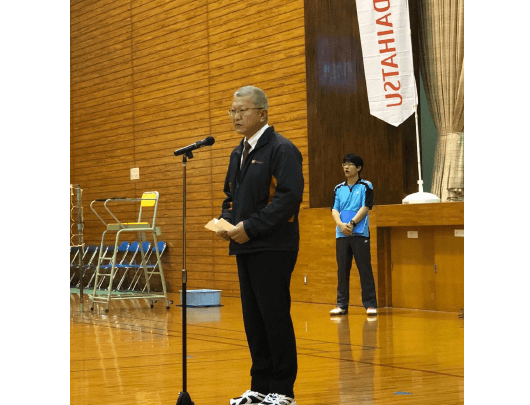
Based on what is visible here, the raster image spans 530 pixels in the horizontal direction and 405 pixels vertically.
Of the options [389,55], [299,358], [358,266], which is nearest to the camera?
[299,358]

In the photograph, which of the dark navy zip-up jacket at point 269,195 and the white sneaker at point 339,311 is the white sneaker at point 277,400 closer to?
the dark navy zip-up jacket at point 269,195

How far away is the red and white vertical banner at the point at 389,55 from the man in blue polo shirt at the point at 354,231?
1.34m

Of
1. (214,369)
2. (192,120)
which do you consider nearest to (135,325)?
(214,369)

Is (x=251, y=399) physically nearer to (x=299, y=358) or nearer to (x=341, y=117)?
(x=299, y=358)

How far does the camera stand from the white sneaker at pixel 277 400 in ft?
10.7

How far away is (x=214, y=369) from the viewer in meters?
4.66

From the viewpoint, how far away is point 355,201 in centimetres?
753

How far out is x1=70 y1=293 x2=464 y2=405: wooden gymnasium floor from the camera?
12.8 feet

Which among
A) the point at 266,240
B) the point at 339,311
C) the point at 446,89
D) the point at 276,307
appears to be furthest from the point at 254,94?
the point at 446,89

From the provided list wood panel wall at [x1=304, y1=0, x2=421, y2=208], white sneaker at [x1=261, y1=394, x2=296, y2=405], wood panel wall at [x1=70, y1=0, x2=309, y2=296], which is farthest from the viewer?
wood panel wall at [x1=70, y1=0, x2=309, y2=296]

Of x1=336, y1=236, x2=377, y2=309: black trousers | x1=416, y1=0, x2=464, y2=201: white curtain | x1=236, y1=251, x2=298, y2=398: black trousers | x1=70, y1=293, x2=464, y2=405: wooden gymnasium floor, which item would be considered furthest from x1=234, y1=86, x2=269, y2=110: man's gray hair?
x1=416, y1=0, x2=464, y2=201: white curtain

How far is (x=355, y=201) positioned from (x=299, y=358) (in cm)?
275

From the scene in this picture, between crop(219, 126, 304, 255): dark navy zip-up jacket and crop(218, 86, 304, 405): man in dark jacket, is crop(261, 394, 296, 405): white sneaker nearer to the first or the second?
crop(218, 86, 304, 405): man in dark jacket

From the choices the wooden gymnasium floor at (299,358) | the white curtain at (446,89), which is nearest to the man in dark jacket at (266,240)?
the wooden gymnasium floor at (299,358)
